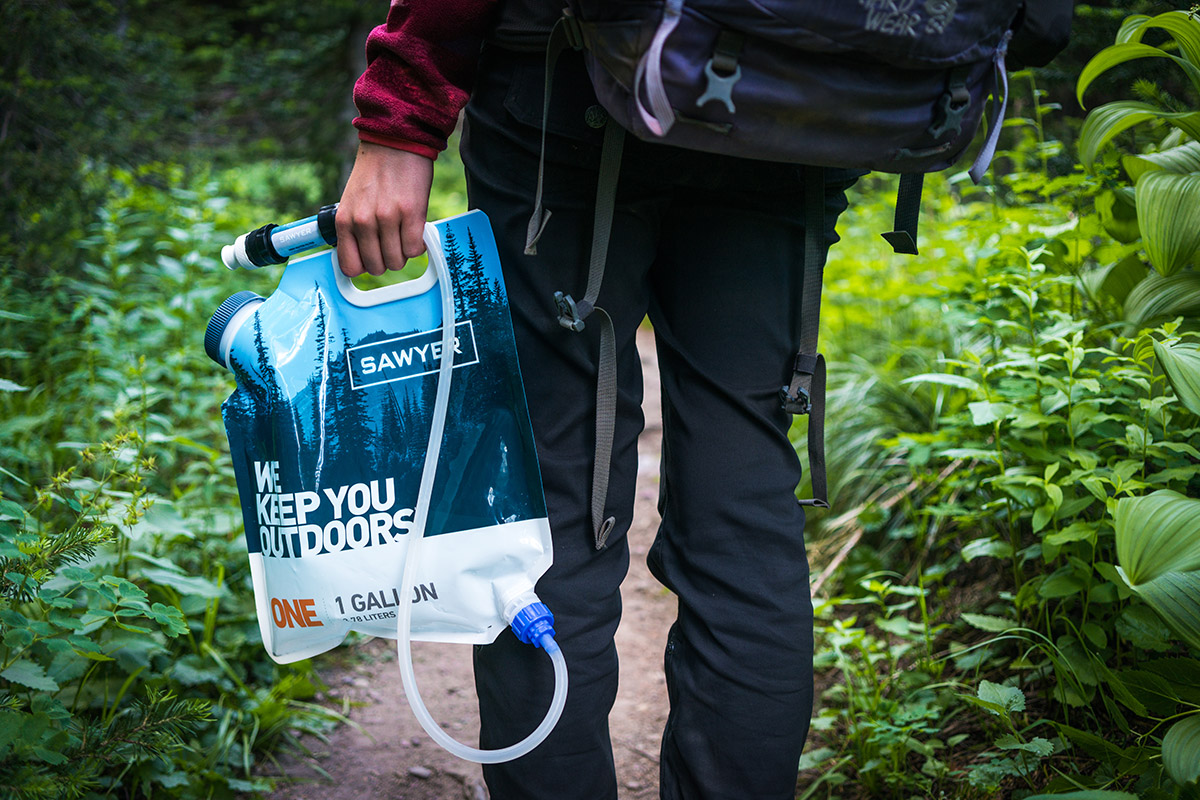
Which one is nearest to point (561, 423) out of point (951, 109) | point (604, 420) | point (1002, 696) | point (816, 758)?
point (604, 420)

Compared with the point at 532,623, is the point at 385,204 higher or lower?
higher

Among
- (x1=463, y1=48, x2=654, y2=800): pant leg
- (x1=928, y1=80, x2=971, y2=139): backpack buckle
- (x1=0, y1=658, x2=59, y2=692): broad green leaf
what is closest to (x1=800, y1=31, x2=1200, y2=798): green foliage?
(x1=928, y1=80, x2=971, y2=139): backpack buckle

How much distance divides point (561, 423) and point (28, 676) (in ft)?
2.75

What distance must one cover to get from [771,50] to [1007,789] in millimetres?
1193

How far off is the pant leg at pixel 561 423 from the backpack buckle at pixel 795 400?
20cm

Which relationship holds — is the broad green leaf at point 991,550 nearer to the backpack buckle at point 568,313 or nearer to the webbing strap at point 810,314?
the webbing strap at point 810,314

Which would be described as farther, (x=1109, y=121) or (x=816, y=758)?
(x=816, y=758)

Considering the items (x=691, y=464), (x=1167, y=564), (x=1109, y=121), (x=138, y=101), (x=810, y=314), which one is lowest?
(x=1167, y=564)

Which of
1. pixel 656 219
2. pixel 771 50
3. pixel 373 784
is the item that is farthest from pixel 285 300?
pixel 373 784

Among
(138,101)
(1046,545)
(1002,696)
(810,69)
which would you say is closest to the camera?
(810,69)

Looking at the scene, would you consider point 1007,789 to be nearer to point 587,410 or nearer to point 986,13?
point 587,410

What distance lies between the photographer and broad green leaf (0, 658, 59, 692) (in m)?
1.11

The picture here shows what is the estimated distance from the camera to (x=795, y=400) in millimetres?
1069

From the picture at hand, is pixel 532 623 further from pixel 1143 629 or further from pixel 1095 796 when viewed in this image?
pixel 1143 629
